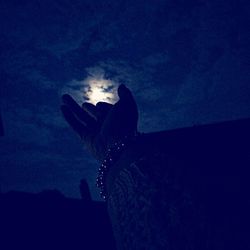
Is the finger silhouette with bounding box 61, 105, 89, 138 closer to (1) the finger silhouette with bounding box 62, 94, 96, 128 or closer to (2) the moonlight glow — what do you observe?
(1) the finger silhouette with bounding box 62, 94, 96, 128

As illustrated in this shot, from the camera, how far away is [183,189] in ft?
→ 3.75

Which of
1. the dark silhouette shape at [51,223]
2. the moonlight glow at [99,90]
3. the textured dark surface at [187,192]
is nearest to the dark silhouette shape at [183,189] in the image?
the textured dark surface at [187,192]

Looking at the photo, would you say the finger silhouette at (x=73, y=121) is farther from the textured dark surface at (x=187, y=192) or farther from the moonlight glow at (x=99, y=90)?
the moonlight glow at (x=99, y=90)

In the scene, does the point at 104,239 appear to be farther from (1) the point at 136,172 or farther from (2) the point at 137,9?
(2) the point at 137,9

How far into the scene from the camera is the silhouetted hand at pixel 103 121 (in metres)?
1.51

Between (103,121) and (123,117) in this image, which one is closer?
(123,117)

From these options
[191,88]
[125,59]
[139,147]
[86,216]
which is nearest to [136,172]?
[139,147]

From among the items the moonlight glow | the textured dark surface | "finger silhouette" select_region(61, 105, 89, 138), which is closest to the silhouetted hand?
"finger silhouette" select_region(61, 105, 89, 138)

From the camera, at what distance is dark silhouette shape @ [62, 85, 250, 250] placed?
1.04m

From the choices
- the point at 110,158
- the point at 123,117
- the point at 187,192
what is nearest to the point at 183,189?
the point at 187,192

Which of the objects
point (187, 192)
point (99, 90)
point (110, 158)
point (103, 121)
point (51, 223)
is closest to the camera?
point (187, 192)

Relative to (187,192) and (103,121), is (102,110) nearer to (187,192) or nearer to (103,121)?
(103,121)

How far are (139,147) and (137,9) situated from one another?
8.80 metres

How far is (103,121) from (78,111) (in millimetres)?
186
